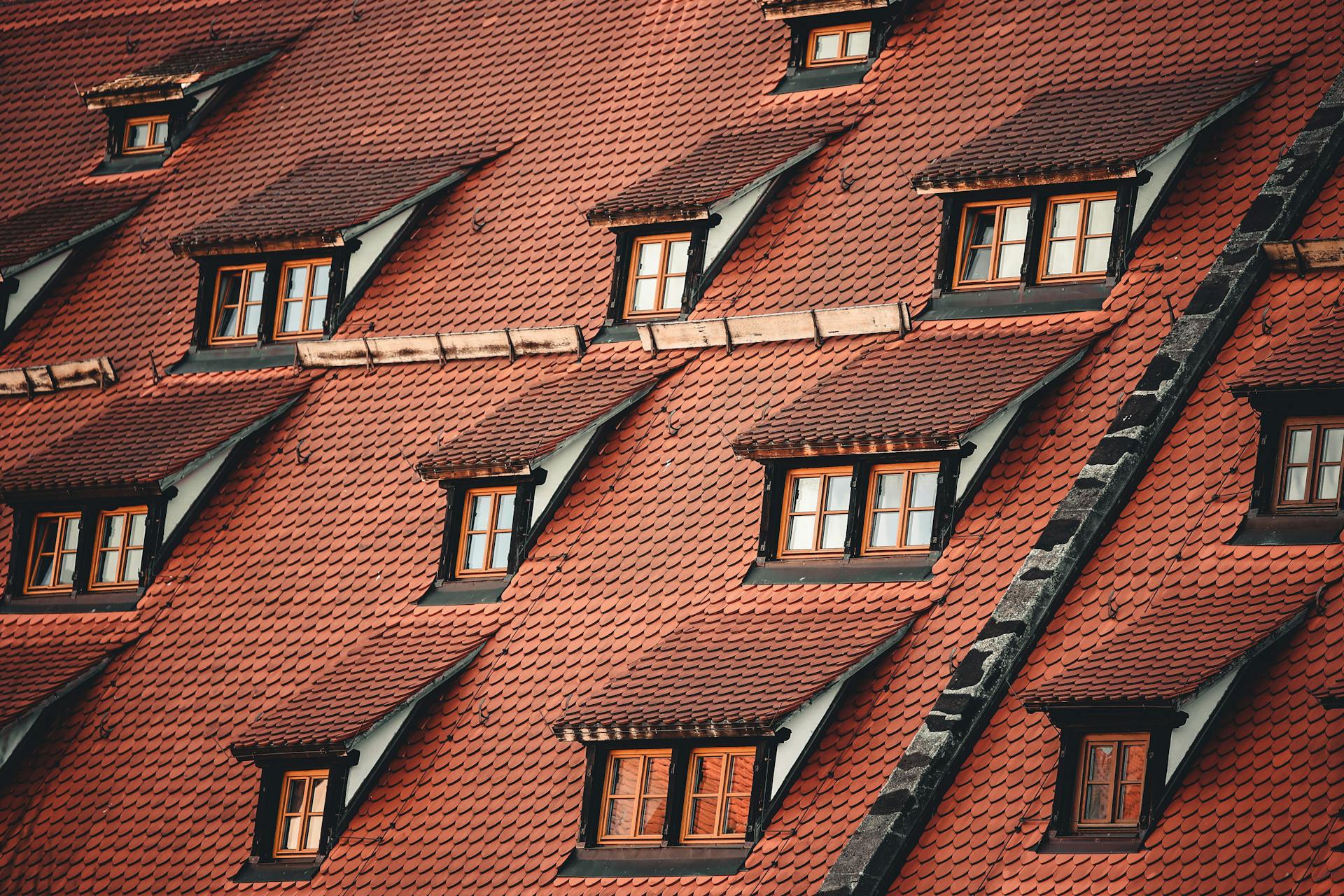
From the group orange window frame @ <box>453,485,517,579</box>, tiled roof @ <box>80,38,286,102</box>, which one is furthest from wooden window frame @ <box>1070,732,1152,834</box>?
tiled roof @ <box>80,38,286,102</box>

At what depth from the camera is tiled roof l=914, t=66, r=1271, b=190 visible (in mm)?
30797

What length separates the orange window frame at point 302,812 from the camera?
30.8m

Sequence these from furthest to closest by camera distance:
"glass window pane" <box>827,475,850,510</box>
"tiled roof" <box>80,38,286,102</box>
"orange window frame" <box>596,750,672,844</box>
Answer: "tiled roof" <box>80,38,286,102</box> < "glass window pane" <box>827,475,850,510</box> < "orange window frame" <box>596,750,672,844</box>

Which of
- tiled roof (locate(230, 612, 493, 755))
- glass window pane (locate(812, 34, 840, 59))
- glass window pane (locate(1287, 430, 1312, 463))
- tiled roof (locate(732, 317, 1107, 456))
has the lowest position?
tiled roof (locate(230, 612, 493, 755))

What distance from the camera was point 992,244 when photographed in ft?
105

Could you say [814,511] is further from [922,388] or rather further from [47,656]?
[47,656]

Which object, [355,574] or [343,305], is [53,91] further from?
[355,574]

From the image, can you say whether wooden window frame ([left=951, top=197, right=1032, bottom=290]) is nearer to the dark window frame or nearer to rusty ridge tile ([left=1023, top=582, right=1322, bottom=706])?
the dark window frame

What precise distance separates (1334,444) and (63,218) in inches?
781

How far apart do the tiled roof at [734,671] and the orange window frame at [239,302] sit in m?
9.35

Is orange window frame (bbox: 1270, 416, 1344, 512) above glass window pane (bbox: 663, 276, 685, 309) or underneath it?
underneath

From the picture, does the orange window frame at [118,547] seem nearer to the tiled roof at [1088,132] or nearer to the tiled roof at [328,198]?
the tiled roof at [328,198]

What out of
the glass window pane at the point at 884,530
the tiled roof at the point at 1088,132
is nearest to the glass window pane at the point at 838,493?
the glass window pane at the point at 884,530

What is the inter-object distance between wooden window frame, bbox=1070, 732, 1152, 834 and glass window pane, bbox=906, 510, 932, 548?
3.82 meters
